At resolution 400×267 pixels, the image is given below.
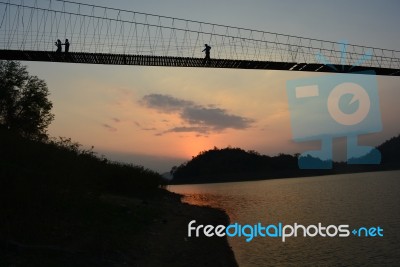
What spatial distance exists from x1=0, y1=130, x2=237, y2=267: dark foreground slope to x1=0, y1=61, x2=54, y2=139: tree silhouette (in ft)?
84.9

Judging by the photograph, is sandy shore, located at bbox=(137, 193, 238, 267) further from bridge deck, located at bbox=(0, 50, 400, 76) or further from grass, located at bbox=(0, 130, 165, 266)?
bridge deck, located at bbox=(0, 50, 400, 76)

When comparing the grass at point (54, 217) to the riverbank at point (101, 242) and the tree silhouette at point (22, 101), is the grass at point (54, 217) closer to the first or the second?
the riverbank at point (101, 242)

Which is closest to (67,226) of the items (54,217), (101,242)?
(54,217)

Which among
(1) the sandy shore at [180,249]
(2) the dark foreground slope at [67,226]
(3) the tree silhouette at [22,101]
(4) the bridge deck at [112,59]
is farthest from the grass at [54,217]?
(3) the tree silhouette at [22,101]

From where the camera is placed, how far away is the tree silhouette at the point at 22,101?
140ft

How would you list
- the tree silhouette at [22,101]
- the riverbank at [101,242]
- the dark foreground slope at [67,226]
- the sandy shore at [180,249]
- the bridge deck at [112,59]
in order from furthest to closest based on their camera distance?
the tree silhouette at [22,101], the bridge deck at [112,59], the sandy shore at [180,249], the dark foreground slope at [67,226], the riverbank at [101,242]

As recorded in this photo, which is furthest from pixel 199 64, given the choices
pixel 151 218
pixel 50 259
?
pixel 50 259

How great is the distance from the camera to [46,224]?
12641 mm

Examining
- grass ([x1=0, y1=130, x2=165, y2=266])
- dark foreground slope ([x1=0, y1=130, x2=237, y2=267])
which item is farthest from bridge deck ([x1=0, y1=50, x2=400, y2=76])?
grass ([x1=0, y1=130, x2=165, y2=266])

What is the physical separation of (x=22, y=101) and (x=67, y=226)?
3539 centimetres

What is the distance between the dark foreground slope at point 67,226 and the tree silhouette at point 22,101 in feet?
84.9

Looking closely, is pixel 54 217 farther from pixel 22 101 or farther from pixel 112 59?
pixel 22 101

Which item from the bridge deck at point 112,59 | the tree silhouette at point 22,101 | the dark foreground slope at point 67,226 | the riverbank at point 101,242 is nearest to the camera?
the riverbank at point 101,242

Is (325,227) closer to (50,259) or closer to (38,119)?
(50,259)
